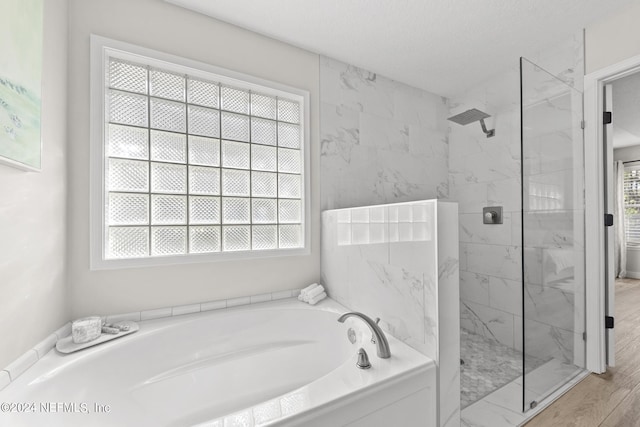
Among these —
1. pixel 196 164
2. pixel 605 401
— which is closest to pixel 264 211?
pixel 196 164

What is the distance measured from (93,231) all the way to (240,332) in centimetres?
103

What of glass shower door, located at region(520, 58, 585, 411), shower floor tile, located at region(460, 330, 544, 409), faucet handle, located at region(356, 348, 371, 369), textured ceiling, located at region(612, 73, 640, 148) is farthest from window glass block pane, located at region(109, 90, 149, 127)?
textured ceiling, located at region(612, 73, 640, 148)

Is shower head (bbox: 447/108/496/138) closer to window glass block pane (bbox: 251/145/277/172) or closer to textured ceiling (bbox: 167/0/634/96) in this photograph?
textured ceiling (bbox: 167/0/634/96)

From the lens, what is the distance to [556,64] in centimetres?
213

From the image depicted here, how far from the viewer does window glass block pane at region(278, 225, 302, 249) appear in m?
2.14

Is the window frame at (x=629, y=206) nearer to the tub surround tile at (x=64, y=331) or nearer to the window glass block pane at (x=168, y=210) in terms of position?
the window glass block pane at (x=168, y=210)

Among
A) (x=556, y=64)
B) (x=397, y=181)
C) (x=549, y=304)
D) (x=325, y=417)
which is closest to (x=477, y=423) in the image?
(x=549, y=304)

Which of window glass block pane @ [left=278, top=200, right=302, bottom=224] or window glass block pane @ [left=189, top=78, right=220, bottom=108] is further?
window glass block pane @ [left=278, top=200, right=302, bottom=224]

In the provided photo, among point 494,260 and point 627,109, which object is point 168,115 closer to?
point 494,260

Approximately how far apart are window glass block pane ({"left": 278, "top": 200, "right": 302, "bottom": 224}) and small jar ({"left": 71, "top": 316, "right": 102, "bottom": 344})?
4.00 ft

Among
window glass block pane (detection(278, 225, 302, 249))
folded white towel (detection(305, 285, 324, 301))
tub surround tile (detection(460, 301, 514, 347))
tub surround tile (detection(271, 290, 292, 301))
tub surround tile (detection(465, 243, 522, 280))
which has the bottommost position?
tub surround tile (detection(460, 301, 514, 347))

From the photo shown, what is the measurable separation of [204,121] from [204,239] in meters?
0.80

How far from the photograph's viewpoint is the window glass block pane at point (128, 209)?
1.63 meters

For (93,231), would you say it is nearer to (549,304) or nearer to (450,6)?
(450,6)
